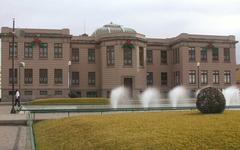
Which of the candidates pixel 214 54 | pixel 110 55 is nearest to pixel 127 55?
pixel 110 55

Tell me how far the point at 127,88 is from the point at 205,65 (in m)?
13.6

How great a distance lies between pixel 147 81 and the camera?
207 feet

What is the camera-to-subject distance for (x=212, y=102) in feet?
58.4

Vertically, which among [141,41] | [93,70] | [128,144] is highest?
[141,41]

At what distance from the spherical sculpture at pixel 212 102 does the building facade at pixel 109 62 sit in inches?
1465

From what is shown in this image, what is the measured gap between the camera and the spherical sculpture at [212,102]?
58.5ft

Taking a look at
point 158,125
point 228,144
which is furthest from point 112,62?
point 228,144

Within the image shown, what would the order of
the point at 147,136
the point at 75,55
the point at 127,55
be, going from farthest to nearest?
the point at 75,55
the point at 127,55
the point at 147,136

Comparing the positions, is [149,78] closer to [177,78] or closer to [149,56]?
[149,56]

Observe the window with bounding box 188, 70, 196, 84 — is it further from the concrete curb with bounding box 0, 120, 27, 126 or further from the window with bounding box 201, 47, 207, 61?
the concrete curb with bounding box 0, 120, 27, 126

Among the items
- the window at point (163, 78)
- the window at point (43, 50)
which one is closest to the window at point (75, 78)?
the window at point (43, 50)

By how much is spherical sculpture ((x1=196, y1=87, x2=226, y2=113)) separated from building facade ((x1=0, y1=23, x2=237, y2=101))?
37.2 m

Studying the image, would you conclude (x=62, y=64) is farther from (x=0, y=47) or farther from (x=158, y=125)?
(x=158, y=125)

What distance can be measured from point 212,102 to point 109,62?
131 feet
